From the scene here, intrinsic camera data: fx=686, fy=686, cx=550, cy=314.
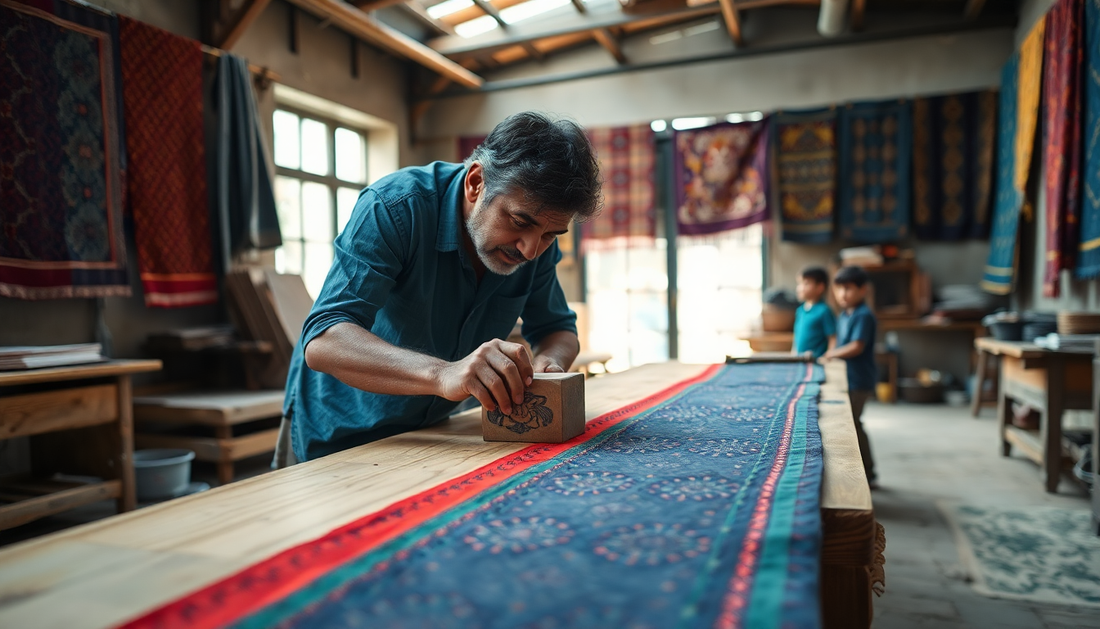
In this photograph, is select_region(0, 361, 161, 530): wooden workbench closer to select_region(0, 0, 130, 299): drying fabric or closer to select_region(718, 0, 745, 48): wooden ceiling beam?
select_region(0, 0, 130, 299): drying fabric

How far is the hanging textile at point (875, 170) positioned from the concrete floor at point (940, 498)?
1.64 meters

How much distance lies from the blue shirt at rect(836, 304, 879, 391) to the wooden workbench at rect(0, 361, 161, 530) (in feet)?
11.0

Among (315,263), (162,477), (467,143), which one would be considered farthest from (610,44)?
(162,477)

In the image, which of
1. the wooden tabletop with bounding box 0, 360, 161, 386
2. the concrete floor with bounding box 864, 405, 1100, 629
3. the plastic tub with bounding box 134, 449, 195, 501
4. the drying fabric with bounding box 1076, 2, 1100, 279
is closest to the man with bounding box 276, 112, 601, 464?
the concrete floor with bounding box 864, 405, 1100, 629

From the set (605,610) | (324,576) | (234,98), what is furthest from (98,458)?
(605,610)

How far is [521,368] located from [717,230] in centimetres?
561

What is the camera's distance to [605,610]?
528 mm

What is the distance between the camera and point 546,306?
1.80 m

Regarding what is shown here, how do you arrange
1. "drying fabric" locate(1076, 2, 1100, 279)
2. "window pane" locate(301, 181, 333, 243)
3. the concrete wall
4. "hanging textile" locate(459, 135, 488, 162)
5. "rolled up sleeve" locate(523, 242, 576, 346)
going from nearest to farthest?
"rolled up sleeve" locate(523, 242, 576, 346)
the concrete wall
"drying fabric" locate(1076, 2, 1100, 279)
"window pane" locate(301, 181, 333, 243)
"hanging textile" locate(459, 135, 488, 162)

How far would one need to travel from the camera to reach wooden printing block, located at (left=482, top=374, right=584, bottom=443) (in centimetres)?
118

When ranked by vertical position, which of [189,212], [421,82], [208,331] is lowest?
[208,331]

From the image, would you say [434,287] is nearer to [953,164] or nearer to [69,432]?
[69,432]

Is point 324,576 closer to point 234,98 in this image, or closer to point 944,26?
point 234,98

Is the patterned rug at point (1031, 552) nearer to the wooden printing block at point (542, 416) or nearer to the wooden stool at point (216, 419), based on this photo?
the wooden printing block at point (542, 416)
